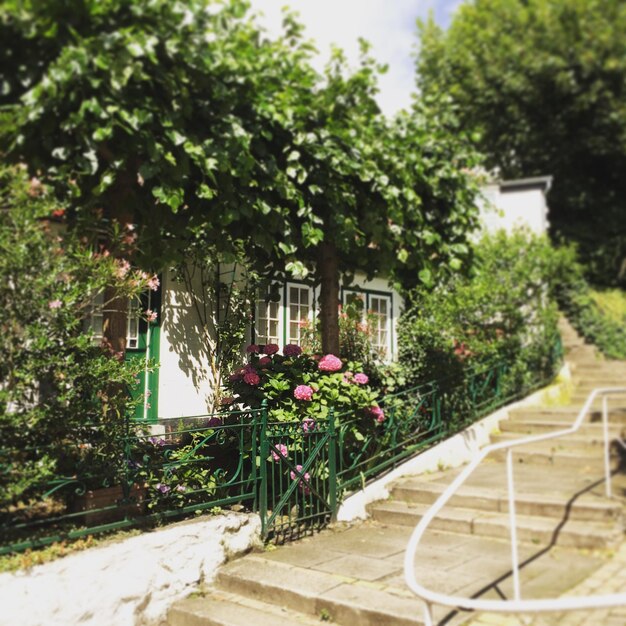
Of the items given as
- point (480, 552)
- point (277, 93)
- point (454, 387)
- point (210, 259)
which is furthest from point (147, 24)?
point (454, 387)

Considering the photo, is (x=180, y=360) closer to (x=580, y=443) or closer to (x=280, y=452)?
(x=280, y=452)

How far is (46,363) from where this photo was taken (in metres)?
3.91

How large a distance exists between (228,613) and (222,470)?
A: 1.38m

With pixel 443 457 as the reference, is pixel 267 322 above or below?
above

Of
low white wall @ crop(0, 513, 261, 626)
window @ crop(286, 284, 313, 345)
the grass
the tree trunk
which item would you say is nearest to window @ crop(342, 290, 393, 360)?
window @ crop(286, 284, 313, 345)

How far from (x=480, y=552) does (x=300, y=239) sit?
361cm

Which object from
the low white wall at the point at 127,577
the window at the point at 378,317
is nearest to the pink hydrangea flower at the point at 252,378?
the low white wall at the point at 127,577

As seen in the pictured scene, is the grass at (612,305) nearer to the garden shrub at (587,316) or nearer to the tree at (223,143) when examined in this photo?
the garden shrub at (587,316)

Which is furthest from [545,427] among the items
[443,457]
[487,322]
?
[487,322]

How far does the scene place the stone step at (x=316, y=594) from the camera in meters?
3.91

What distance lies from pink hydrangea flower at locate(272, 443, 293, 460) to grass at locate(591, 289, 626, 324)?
47.9ft

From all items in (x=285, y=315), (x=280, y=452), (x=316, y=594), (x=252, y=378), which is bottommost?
(x=316, y=594)

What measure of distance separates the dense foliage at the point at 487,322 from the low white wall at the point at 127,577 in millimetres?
4376

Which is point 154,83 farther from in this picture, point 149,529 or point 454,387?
point 454,387
